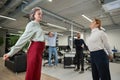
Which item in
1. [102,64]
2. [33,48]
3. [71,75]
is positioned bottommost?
[71,75]

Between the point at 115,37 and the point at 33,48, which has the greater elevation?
the point at 115,37

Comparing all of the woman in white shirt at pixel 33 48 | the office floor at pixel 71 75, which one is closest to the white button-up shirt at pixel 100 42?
the woman in white shirt at pixel 33 48

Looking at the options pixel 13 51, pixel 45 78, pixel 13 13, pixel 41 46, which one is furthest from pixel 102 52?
pixel 13 13

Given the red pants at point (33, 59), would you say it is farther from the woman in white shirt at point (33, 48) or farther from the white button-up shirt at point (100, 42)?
the white button-up shirt at point (100, 42)

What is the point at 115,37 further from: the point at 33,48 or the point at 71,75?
the point at 33,48

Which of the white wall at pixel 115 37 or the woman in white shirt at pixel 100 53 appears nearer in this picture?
the woman in white shirt at pixel 100 53

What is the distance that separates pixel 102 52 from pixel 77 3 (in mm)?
4014

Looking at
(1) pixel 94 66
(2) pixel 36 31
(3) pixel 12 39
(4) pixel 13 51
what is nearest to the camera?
(4) pixel 13 51

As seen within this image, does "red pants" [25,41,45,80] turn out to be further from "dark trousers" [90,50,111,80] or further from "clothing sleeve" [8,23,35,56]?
"dark trousers" [90,50,111,80]

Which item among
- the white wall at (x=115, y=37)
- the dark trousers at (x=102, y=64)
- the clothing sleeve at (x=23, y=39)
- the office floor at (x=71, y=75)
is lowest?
the office floor at (x=71, y=75)

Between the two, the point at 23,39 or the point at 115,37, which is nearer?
the point at 23,39

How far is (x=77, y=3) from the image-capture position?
557cm

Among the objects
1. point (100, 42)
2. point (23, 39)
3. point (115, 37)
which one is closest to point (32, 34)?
point (23, 39)

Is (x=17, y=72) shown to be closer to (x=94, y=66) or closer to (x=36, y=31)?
(x=94, y=66)
